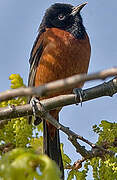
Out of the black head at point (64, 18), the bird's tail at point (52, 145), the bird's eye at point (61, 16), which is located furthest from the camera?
the bird's eye at point (61, 16)

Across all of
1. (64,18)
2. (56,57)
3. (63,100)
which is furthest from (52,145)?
(64,18)

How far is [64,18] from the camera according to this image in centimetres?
535

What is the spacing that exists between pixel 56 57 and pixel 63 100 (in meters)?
1.60

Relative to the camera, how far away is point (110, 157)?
258cm

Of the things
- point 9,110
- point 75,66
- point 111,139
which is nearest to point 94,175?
point 111,139

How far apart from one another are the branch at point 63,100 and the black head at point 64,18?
203cm

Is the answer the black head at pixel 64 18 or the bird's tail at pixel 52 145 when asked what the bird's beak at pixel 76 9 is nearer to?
the black head at pixel 64 18

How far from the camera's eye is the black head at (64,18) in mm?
5184

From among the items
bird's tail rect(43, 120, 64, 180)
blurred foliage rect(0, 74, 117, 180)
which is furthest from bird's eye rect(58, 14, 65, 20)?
blurred foliage rect(0, 74, 117, 180)

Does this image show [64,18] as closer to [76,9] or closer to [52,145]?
[76,9]

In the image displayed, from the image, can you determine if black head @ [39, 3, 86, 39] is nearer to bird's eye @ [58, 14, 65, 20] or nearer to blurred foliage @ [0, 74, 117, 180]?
bird's eye @ [58, 14, 65, 20]

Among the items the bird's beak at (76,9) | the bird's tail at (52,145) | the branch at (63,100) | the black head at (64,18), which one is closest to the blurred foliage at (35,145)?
the branch at (63,100)

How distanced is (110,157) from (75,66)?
6.74 ft

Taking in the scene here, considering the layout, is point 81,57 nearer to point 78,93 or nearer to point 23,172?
point 78,93
